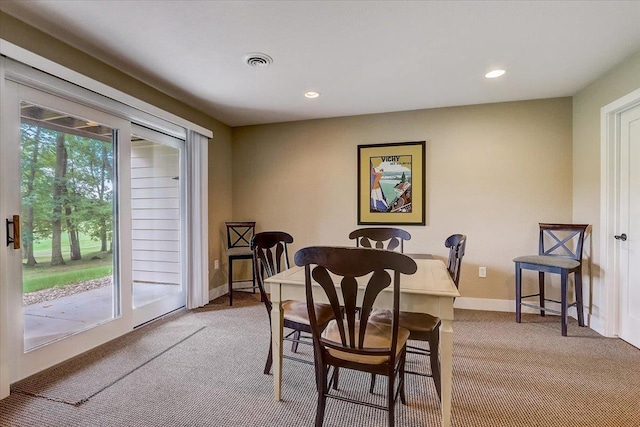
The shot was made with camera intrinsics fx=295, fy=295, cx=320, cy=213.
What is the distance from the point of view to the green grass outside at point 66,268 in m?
2.03

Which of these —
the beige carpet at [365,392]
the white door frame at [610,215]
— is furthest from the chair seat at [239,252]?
the white door frame at [610,215]

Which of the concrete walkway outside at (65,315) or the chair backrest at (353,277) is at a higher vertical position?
the chair backrest at (353,277)

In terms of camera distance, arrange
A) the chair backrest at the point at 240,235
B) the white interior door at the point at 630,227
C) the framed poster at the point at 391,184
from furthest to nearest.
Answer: the chair backrest at the point at 240,235, the framed poster at the point at 391,184, the white interior door at the point at 630,227

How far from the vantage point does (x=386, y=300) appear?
154 centimetres

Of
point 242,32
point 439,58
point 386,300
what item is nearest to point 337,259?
point 386,300

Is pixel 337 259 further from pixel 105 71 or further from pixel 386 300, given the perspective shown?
pixel 105 71

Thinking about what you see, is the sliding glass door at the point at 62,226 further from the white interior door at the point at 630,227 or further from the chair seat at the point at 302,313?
the white interior door at the point at 630,227

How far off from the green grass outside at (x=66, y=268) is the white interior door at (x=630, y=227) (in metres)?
4.42

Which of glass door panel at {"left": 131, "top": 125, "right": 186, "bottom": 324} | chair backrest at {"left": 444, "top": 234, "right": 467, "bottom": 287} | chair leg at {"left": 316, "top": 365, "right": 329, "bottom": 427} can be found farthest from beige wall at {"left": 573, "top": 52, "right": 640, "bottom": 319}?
glass door panel at {"left": 131, "top": 125, "right": 186, "bottom": 324}

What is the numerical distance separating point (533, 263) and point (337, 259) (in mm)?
2495

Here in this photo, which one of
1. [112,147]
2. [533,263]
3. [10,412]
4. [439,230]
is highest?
[112,147]

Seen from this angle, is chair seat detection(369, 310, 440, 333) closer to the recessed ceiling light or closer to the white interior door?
the white interior door

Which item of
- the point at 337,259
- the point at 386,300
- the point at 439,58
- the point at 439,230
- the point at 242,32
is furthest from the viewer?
the point at 439,230

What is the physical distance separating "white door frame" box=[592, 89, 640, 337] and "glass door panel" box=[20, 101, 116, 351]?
4.33m
